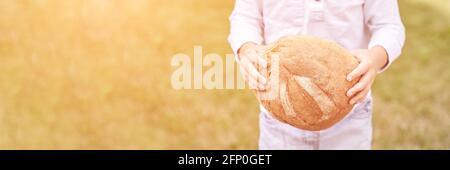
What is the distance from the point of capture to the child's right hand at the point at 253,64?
140 centimetres

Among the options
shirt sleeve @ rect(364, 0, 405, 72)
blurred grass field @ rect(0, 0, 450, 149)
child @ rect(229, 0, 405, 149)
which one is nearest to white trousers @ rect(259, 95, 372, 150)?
child @ rect(229, 0, 405, 149)

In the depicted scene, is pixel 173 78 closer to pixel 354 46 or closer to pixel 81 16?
pixel 81 16

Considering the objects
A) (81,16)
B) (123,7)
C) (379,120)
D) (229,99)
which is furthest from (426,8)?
(81,16)

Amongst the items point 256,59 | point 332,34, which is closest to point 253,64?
point 256,59

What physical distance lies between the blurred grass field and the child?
1074 mm

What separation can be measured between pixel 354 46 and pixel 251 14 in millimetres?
288

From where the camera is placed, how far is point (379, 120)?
2.88m

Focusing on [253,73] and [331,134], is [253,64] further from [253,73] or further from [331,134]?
[331,134]

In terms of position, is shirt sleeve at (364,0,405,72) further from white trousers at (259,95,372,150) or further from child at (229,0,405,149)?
white trousers at (259,95,372,150)

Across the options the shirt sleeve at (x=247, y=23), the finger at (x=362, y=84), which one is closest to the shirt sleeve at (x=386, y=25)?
the finger at (x=362, y=84)

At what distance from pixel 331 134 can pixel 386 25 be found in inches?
13.3

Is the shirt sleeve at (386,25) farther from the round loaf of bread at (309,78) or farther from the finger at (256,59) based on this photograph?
the finger at (256,59)

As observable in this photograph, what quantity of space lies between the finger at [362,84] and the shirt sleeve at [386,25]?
11 centimetres

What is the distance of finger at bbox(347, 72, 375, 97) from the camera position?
4.45ft
